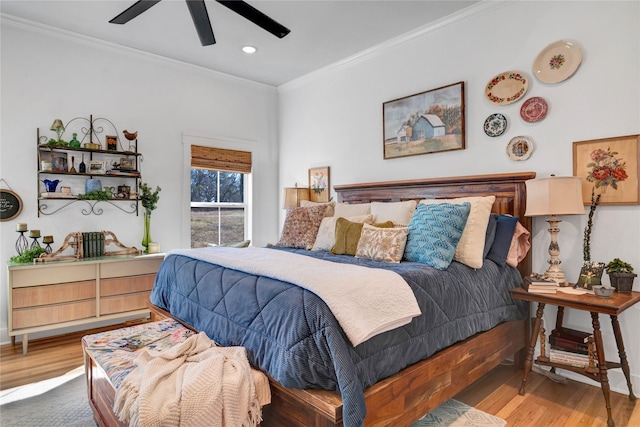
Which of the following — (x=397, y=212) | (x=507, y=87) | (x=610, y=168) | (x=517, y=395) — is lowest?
(x=517, y=395)

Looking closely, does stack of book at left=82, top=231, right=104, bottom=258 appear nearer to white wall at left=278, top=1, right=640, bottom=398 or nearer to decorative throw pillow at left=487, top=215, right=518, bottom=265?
white wall at left=278, top=1, right=640, bottom=398

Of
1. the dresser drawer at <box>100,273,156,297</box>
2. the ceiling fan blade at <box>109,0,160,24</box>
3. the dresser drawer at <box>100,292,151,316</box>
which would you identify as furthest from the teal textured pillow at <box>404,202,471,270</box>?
the dresser drawer at <box>100,273,156,297</box>

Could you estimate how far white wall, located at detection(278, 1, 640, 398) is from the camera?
233cm

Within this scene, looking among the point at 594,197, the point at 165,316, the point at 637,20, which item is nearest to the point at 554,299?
Result: the point at 594,197

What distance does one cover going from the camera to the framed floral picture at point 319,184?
14.3 feet

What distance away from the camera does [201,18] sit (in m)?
2.45

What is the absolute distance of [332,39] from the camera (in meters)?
3.62

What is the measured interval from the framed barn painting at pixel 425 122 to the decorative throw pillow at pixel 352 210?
2.44ft

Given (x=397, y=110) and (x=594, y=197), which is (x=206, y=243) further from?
(x=594, y=197)

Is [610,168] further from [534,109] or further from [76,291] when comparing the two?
[76,291]

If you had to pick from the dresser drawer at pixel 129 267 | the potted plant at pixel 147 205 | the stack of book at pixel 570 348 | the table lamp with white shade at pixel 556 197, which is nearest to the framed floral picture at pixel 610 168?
the table lamp with white shade at pixel 556 197

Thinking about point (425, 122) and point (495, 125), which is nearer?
point (495, 125)

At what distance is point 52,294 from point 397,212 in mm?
2987

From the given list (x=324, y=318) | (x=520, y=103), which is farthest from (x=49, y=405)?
(x=520, y=103)
